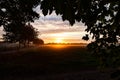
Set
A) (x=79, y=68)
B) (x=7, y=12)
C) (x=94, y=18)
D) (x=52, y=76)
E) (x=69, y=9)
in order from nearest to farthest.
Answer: (x=69, y=9)
(x=94, y=18)
(x=52, y=76)
(x=7, y=12)
(x=79, y=68)

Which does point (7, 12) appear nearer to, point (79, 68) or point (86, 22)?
point (79, 68)

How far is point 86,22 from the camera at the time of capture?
502 centimetres

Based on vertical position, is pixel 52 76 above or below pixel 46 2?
below

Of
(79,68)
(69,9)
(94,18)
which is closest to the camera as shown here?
(69,9)

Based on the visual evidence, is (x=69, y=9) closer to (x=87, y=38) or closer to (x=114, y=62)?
(x=114, y=62)

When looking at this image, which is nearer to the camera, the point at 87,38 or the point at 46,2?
the point at 46,2

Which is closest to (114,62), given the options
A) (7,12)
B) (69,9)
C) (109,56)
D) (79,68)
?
(109,56)

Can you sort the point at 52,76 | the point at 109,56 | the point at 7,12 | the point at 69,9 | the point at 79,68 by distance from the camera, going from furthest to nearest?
the point at 79,68, the point at 7,12, the point at 52,76, the point at 109,56, the point at 69,9

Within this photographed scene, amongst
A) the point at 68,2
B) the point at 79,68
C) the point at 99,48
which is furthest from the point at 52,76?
the point at 68,2

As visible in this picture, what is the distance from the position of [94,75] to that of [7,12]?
38.5ft

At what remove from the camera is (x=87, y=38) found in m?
5.55

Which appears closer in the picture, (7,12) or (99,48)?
(99,48)

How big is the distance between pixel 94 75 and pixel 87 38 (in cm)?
2822

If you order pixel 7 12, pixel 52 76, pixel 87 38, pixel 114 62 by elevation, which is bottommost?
pixel 52 76
